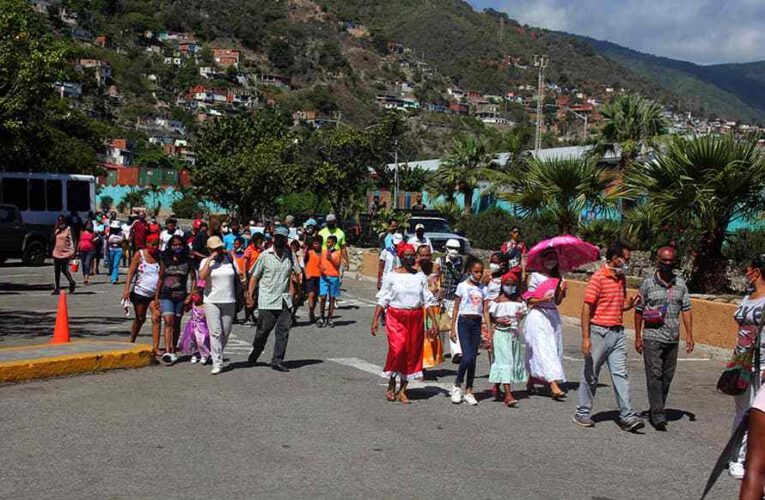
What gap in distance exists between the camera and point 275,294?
39.7ft

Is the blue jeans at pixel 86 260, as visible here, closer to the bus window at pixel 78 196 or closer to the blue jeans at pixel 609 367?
the bus window at pixel 78 196

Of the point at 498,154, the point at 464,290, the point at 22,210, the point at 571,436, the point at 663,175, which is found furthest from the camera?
the point at 498,154

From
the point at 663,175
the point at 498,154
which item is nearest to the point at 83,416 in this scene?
the point at 663,175

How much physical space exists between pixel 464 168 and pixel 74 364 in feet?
132

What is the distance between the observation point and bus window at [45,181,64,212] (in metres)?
35.6

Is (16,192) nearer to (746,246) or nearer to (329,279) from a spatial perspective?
(329,279)

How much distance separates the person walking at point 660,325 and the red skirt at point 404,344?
7.38ft

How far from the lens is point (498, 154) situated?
5353 centimetres

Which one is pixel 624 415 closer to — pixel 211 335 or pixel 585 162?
pixel 211 335

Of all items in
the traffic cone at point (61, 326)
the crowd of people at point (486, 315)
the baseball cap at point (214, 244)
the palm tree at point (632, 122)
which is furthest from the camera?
the palm tree at point (632, 122)

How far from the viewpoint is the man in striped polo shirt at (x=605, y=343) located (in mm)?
9391

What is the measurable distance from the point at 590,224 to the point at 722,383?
20577 millimetres

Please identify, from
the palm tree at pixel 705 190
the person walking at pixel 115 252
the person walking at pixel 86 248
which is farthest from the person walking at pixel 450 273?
the person walking at pixel 115 252

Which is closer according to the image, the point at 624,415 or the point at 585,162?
the point at 624,415
